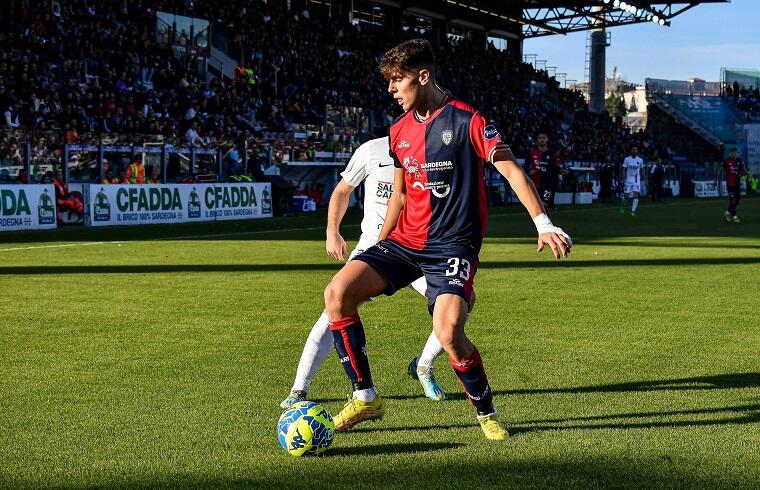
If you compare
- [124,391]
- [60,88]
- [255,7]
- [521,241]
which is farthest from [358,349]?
[255,7]

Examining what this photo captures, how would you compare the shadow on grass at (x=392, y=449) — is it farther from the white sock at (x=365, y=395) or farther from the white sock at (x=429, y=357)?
the white sock at (x=429, y=357)

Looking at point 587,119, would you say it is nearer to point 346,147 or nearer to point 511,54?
point 511,54

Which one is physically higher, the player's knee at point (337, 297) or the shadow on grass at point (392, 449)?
the player's knee at point (337, 297)

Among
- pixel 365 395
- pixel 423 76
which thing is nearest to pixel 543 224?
pixel 423 76

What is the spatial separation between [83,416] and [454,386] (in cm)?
251

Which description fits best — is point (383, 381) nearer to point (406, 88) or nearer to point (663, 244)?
point (406, 88)

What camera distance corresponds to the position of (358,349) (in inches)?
237

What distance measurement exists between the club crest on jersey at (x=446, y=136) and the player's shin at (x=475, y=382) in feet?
3.92

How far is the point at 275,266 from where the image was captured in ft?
54.5

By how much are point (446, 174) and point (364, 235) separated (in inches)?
65.1

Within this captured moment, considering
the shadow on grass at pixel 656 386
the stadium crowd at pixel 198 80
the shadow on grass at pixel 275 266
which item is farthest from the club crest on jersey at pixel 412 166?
the stadium crowd at pixel 198 80

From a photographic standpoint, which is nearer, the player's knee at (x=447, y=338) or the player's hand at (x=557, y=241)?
the player's hand at (x=557, y=241)

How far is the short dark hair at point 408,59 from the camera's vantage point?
580 centimetres

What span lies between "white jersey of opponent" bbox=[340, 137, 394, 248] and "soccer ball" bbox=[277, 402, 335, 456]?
6.55 feet
